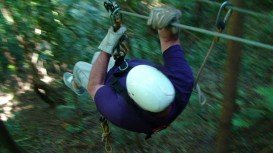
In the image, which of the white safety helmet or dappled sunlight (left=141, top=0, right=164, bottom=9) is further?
dappled sunlight (left=141, top=0, right=164, bottom=9)

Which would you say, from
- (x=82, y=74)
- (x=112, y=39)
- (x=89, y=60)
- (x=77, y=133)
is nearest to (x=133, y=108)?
(x=112, y=39)

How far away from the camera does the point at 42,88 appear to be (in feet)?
16.6

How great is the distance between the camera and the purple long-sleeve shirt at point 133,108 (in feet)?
7.45

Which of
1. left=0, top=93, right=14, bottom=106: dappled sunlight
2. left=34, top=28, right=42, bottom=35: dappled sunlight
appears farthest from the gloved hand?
left=0, top=93, right=14, bottom=106: dappled sunlight

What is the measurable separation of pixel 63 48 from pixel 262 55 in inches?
83.8

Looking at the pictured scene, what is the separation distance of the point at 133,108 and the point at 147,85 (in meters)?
0.30

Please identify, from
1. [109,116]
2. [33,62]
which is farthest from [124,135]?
[109,116]

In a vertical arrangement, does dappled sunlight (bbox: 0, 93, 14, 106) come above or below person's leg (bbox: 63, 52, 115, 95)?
below

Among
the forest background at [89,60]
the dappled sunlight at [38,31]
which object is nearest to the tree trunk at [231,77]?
the forest background at [89,60]

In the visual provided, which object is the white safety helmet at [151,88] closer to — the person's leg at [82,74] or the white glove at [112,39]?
the white glove at [112,39]

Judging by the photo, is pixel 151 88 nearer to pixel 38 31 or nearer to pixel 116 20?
pixel 116 20

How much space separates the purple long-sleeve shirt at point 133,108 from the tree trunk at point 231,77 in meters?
0.25

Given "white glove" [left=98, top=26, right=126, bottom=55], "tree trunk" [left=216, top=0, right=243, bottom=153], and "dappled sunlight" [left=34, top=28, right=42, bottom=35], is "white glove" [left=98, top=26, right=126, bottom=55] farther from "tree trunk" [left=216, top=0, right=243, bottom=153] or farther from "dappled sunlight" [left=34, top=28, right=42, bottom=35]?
"dappled sunlight" [left=34, top=28, right=42, bottom=35]

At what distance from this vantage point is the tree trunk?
198cm
